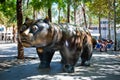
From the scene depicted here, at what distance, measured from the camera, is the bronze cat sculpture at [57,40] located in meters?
9.60

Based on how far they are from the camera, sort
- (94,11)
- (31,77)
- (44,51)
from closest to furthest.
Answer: (31,77)
(44,51)
(94,11)

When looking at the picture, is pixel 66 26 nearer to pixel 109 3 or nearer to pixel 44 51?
pixel 44 51

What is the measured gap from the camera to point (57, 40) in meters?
10.5

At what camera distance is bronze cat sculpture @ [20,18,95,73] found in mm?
9602

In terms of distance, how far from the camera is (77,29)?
11.8 meters

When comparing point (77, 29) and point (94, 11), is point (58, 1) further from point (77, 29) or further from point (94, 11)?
point (94, 11)

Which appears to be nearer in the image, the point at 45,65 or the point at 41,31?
the point at 41,31

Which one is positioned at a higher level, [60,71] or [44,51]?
[44,51]

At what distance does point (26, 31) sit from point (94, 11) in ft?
96.0

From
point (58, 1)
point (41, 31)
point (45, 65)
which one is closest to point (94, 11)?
point (58, 1)

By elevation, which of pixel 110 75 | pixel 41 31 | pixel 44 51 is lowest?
pixel 110 75

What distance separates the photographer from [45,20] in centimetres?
1020

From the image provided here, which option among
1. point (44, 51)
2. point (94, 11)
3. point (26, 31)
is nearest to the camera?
point (26, 31)

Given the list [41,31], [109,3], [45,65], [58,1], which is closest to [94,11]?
[109,3]
